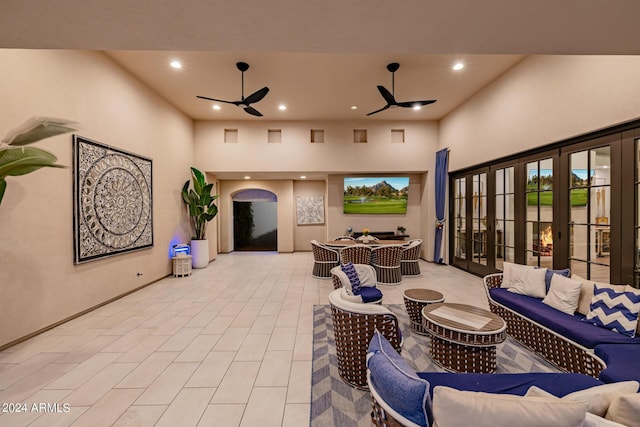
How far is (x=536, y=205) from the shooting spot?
14.8 feet

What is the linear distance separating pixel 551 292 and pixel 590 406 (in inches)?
92.4

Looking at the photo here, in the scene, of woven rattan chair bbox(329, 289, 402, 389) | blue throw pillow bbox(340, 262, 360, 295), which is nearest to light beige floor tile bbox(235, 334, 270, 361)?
woven rattan chair bbox(329, 289, 402, 389)

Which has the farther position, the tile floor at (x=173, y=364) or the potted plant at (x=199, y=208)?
the potted plant at (x=199, y=208)

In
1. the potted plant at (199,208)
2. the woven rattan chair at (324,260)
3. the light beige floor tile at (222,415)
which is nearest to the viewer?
the light beige floor tile at (222,415)

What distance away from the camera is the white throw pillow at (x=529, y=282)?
10.5ft

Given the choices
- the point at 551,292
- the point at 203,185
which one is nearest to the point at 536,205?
the point at 551,292

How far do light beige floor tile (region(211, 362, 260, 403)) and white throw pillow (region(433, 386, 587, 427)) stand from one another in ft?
5.71

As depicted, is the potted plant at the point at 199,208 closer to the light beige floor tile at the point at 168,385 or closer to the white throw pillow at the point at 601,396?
the light beige floor tile at the point at 168,385

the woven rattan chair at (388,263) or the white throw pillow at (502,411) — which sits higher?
the white throw pillow at (502,411)

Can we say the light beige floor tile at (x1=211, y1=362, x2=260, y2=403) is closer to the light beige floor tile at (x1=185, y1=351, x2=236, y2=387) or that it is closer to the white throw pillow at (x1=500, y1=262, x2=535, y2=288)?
the light beige floor tile at (x1=185, y1=351, x2=236, y2=387)

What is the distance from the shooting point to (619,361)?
1920 millimetres

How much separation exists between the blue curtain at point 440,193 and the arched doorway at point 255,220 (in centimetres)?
578

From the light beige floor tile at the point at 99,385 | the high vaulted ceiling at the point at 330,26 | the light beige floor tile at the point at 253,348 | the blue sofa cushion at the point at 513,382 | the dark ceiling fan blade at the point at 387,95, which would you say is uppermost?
the dark ceiling fan blade at the point at 387,95

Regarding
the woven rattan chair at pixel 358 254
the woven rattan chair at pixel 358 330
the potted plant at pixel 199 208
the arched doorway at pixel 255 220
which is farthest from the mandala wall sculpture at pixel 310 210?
the woven rattan chair at pixel 358 330
